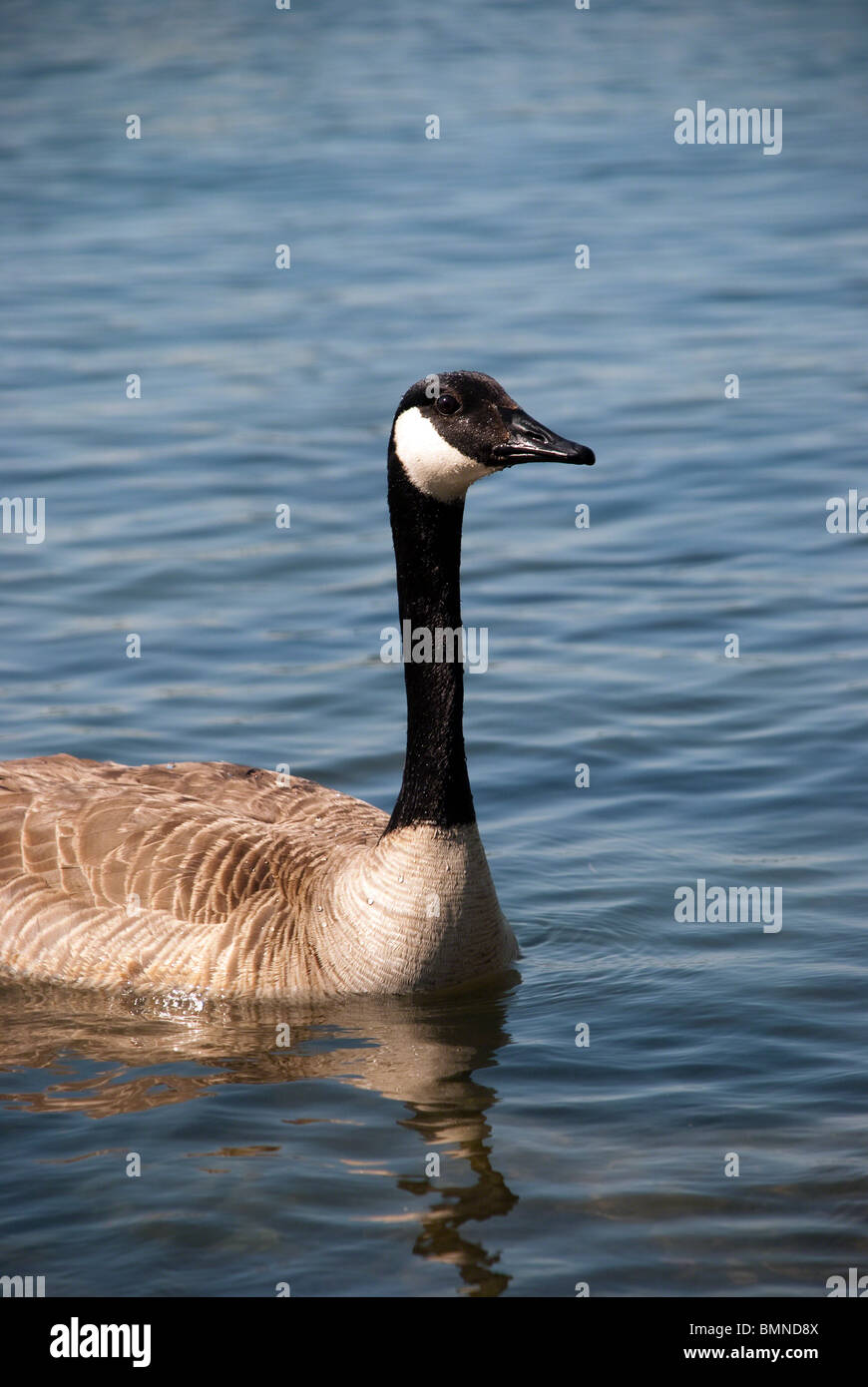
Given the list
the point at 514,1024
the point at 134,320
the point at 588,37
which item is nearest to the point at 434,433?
the point at 514,1024

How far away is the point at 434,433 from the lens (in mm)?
9070

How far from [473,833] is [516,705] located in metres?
3.94

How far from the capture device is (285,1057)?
9055 mm

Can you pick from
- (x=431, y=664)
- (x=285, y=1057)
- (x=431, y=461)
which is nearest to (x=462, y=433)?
(x=431, y=461)

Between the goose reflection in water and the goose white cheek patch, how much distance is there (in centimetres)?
259

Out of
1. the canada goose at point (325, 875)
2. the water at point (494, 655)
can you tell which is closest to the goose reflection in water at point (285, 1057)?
the water at point (494, 655)

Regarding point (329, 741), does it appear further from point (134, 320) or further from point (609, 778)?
point (134, 320)

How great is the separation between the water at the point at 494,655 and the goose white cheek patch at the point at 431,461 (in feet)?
8.61

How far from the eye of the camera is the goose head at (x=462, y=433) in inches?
351

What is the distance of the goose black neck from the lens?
9.38m

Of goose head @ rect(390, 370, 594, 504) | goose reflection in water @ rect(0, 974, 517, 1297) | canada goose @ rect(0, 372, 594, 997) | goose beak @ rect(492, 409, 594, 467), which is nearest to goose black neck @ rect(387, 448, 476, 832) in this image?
canada goose @ rect(0, 372, 594, 997)

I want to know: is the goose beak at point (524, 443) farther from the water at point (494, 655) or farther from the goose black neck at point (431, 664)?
the water at point (494, 655)

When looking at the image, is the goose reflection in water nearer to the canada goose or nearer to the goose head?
the canada goose

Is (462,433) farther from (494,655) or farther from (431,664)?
(494,655)
